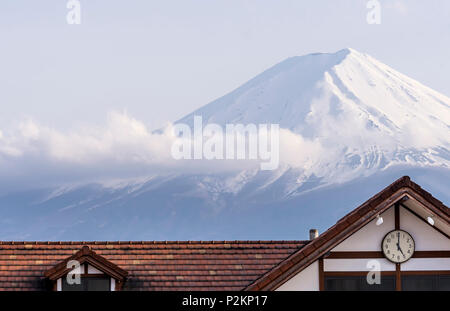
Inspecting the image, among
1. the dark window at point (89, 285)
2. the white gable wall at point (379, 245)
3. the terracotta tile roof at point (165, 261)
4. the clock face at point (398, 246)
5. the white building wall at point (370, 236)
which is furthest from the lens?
the terracotta tile roof at point (165, 261)

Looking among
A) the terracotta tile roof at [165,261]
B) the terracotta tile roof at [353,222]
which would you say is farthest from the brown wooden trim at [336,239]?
the terracotta tile roof at [165,261]

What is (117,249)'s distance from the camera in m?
30.2

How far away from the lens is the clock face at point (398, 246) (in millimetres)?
26906

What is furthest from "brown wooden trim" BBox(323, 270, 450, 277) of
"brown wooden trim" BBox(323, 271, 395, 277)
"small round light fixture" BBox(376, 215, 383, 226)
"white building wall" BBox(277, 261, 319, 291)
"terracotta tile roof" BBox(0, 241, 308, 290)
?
"terracotta tile roof" BBox(0, 241, 308, 290)

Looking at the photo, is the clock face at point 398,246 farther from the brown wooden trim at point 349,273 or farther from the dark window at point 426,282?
the dark window at point 426,282

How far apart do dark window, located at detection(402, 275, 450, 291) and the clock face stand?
508 millimetres

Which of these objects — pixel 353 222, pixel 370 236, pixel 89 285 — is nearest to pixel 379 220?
pixel 370 236

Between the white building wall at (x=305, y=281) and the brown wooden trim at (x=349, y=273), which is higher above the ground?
the brown wooden trim at (x=349, y=273)

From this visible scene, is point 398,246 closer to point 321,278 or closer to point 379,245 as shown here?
point 379,245

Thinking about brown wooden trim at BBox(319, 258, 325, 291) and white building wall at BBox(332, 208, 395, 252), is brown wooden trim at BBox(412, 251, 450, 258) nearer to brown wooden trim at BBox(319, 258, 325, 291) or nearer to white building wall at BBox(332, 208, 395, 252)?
white building wall at BBox(332, 208, 395, 252)

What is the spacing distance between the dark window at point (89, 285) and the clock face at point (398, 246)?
6824 millimetres
